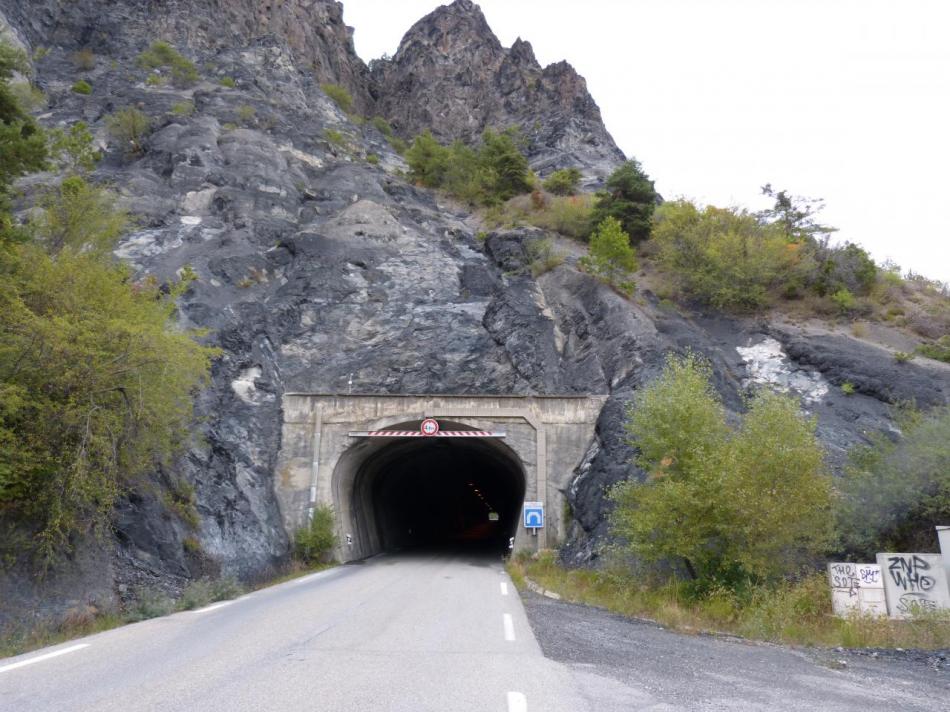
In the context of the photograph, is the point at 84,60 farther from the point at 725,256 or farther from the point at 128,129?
the point at 725,256

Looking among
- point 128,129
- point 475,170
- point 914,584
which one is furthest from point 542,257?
point 128,129

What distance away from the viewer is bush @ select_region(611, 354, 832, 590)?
1245 centimetres

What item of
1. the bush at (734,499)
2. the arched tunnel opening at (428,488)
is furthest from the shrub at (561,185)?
the bush at (734,499)

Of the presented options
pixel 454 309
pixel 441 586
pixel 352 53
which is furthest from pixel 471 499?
pixel 352 53

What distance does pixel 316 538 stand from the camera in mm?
21516

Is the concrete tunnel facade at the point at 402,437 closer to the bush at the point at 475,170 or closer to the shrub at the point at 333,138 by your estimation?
the bush at the point at 475,170

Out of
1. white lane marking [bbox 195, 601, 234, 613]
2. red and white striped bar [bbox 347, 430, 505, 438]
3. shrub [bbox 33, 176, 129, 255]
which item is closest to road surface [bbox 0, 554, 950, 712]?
white lane marking [bbox 195, 601, 234, 613]

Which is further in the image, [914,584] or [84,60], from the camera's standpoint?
[84,60]

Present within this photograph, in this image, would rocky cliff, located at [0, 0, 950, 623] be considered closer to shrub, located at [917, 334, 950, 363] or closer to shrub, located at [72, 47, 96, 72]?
shrub, located at [72, 47, 96, 72]

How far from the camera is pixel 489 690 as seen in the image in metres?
5.80

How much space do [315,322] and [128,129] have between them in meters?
19.3

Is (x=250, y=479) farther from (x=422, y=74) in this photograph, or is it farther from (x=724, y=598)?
(x=422, y=74)

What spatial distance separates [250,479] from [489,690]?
16.9 meters

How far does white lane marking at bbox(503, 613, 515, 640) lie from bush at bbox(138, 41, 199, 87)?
47721mm
